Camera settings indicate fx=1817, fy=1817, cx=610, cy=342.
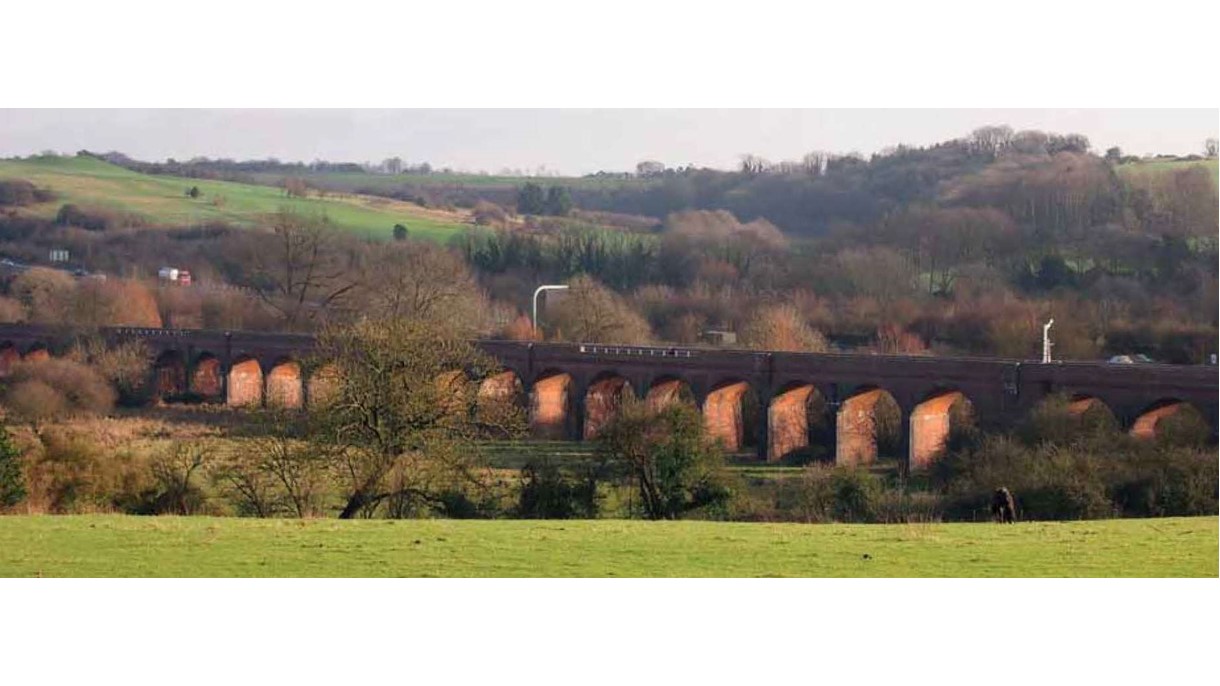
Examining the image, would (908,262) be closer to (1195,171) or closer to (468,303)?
(1195,171)

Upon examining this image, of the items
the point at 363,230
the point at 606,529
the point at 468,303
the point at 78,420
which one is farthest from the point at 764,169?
the point at 606,529

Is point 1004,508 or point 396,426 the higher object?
point 396,426

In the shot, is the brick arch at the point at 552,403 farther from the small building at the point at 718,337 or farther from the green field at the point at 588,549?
the green field at the point at 588,549

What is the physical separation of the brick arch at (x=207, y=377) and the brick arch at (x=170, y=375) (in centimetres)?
30

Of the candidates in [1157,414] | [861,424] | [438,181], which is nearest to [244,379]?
[861,424]

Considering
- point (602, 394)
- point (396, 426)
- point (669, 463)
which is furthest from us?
point (602, 394)

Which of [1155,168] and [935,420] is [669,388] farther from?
[1155,168]

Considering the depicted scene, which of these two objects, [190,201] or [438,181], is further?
[438,181]

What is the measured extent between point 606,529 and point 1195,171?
61.2m

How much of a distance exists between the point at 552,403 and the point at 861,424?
9.55 m

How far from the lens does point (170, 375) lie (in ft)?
178

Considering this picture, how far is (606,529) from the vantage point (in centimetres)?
1733

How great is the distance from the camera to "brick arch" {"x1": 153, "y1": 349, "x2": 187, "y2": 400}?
173 ft

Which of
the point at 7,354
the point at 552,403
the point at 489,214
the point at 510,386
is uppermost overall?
the point at 489,214
